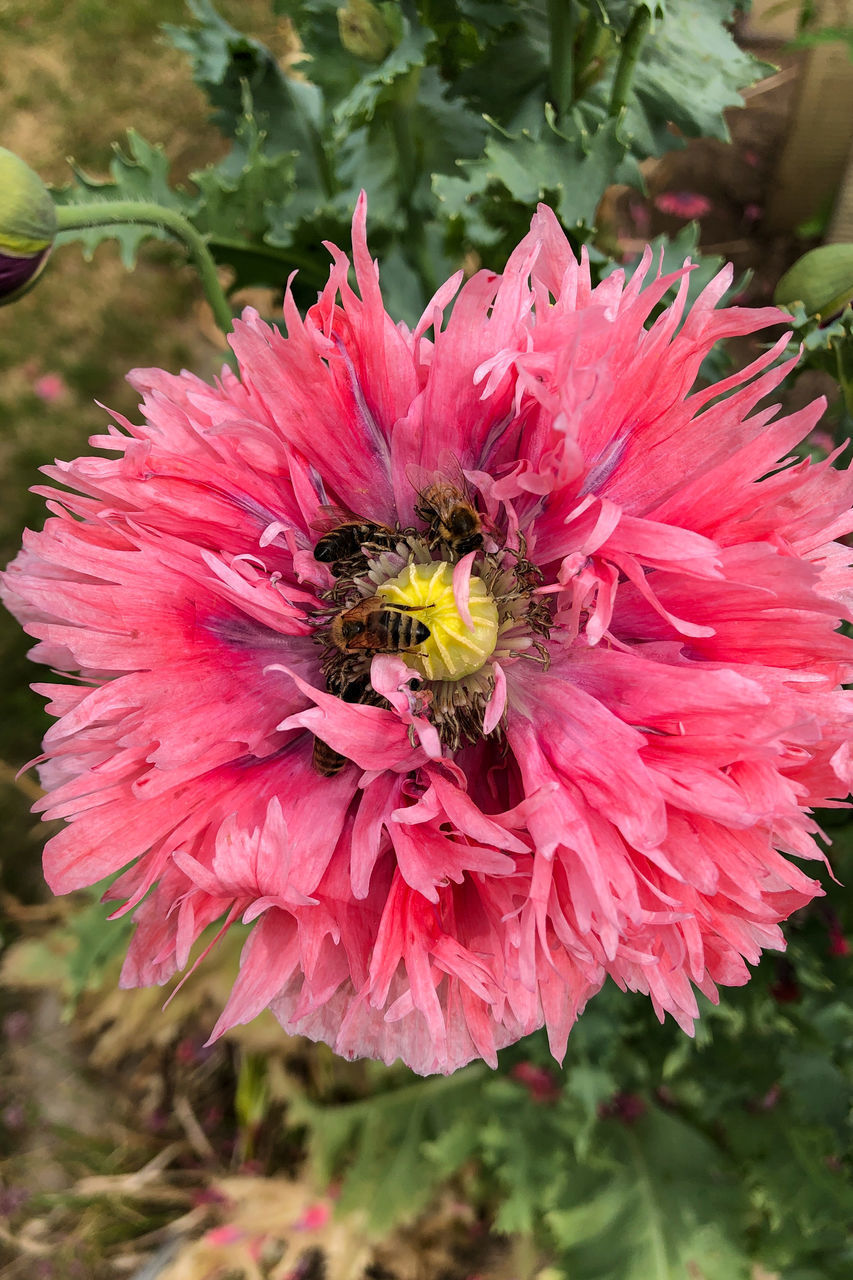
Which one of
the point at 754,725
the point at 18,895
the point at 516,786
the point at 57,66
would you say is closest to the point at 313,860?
the point at 516,786

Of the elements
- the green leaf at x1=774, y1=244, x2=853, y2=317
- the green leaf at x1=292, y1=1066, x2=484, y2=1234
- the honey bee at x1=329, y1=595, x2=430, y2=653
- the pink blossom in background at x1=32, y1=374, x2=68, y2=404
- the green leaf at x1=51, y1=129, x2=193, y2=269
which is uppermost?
the green leaf at x1=774, y1=244, x2=853, y2=317

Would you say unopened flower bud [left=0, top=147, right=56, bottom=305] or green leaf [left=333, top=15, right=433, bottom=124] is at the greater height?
green leaf [left=333, top=15, right=433, bottom=124]

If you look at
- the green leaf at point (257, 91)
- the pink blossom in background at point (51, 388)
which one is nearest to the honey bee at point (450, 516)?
the green leaf at point (257, 91)

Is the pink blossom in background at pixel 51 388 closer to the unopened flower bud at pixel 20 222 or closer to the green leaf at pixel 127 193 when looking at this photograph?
the green leaf at pixel 127 193

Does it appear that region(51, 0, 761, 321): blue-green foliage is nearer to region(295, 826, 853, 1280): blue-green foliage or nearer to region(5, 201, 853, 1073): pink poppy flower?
region(5, 201, 853, 1073): pink poppy flower

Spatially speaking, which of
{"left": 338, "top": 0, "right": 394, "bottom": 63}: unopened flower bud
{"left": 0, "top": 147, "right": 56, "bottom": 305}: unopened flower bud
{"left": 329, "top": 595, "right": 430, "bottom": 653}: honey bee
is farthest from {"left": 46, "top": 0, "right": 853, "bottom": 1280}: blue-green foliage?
{"left": 329, "top": 595, "right": 430, "bottom": 653}: honey bee

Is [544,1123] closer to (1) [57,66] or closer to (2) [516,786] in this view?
(2) [516,786]
